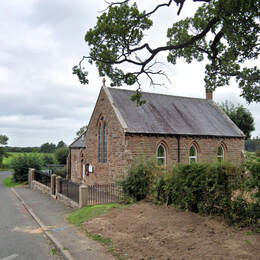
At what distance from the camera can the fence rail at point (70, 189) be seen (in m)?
14.4

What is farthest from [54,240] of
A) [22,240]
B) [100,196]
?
[100,196]

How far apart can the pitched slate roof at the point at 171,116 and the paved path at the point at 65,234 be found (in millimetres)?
7467

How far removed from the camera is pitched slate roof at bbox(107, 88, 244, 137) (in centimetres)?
1994

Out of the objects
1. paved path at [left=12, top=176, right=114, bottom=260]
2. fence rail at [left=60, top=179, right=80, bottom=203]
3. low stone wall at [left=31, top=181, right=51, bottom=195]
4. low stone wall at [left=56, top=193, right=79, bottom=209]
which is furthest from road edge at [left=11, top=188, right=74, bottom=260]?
low stone wall at [left=31, top=181, right=51, bottom=195]

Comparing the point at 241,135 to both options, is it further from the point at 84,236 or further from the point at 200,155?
the point at 84,236

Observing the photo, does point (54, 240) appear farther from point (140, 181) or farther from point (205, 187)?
point (140, 181)

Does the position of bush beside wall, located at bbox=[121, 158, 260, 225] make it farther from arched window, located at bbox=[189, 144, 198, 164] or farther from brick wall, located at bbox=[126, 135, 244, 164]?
arched window, located at bbox=[189, 144, 198, 164]

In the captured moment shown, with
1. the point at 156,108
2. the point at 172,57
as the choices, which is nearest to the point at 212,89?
the point at 172,57

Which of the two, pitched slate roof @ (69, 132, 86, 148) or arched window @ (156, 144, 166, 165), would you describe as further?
pitched slate roof @ (69, 132, 86, 148)

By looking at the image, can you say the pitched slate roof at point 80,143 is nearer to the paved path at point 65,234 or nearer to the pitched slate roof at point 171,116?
the pitched slate roof at point 171,116

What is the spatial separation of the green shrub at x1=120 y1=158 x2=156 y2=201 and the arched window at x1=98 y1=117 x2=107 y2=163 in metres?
8.59

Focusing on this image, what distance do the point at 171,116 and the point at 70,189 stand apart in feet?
36.9

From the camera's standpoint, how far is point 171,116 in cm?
2253

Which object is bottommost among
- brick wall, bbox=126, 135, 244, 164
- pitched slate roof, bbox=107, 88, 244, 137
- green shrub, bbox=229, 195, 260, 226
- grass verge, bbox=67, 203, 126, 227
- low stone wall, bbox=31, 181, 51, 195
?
low stone wall, bbox=31, 181, 51, 195
